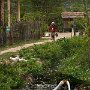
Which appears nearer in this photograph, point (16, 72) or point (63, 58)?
point (16, 72)

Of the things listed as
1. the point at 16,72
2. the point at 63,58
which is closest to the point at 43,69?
the point at 16,72

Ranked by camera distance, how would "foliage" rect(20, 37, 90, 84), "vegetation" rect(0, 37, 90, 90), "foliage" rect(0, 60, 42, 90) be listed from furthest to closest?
1. "foliage" rect(20, 37, 90, 84)
2. "vegetation" rect(0, 37, 90, 90)
3. "foliage" rect(0, 60, 42, 90)

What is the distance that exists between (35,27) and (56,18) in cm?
1725

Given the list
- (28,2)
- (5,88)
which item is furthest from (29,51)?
(28,2)

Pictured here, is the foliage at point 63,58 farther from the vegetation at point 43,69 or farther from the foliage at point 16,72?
the foliage at point 16,72

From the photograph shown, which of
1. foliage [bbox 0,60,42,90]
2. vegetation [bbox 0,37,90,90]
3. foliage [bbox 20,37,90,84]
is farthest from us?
foliage [bbox 20,37,90,84]

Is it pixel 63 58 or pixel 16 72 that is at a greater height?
pixel 16 72

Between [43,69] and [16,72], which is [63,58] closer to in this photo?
[43,69]

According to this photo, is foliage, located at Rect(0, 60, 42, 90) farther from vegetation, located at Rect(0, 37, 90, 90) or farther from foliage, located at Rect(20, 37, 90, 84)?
foliage, located at Rect(20, 37, 90, 84)

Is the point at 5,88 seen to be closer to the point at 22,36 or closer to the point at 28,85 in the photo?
the point at 28,85

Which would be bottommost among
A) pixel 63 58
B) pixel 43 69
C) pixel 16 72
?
pixel 63 58

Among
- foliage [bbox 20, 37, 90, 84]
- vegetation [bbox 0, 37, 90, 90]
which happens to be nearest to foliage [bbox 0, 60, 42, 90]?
vegetation [bbox 0, 37, 90, 90]

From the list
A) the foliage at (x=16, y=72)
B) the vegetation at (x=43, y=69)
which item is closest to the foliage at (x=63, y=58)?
the vegetation at (x=43, y=69)

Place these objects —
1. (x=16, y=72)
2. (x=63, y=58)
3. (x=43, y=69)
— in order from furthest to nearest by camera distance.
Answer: (x=63, y=58) < (x=43, y=69) < (x=16, y=72)
